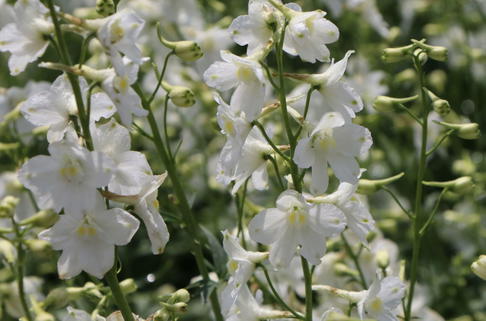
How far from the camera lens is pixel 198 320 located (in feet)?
16.0

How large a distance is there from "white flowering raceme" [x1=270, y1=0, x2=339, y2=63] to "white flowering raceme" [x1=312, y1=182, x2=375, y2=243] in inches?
15.4

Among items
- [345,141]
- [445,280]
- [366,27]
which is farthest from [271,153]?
[366,27]

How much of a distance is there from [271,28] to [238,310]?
33.7 inches

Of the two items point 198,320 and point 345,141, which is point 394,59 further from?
point 198,320

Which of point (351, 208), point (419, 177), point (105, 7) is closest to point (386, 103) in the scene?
point (419, 177)

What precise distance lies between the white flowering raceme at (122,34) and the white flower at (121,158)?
0.26 metres

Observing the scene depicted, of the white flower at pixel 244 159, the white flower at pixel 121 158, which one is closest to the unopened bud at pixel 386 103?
the white flower at pixel 244 159

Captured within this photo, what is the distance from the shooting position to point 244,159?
257cm

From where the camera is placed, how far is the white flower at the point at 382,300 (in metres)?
2.65

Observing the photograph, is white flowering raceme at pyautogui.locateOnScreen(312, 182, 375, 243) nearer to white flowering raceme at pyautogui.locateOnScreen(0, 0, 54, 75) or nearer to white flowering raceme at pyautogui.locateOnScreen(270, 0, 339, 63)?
white flowering raceme at pyautogui.locateOnScreen(270, 0, 339, 63)

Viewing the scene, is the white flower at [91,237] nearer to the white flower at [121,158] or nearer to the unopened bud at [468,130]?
the white flower at [121,158]

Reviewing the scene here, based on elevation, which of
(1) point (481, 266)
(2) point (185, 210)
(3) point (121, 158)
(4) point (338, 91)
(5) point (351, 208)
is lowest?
(2) point (185, 210)

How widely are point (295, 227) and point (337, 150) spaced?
0.24 m

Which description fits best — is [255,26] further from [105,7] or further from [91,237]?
[91,237]
